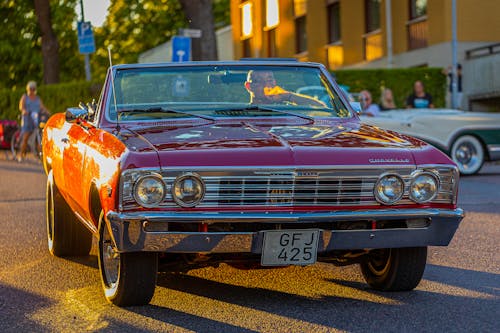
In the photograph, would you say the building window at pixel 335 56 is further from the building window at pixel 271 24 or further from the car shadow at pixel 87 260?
the car shadow at pixel 87 260

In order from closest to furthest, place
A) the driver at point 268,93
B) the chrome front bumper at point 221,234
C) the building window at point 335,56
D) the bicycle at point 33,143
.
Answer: the chrome front bumper at point 221,234, the driver at point 268,93, the bicycle at point 33,143, the building window at point 335,56

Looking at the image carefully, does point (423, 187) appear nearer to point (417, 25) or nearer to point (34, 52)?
point (417, 25)

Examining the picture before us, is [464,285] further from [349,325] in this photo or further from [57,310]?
[57,310]

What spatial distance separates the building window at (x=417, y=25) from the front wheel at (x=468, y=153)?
1465 centimetres

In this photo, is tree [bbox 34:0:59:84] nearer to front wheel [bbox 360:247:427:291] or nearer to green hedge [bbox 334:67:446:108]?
green hedge [bbox 334:67:446:108]

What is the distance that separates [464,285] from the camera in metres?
7.15

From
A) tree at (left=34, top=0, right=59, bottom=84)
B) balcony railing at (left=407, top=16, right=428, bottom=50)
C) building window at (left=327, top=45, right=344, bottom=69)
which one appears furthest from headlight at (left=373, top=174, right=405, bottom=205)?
tree at (left=34, top=0, right=59, bottom=84)

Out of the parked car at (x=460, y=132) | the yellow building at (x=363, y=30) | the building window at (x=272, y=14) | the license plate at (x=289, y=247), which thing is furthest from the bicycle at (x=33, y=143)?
the building window at (x=272, y=14)

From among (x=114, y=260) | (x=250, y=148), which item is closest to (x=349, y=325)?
(x=250, y=148)

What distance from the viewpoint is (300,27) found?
41.7 meters

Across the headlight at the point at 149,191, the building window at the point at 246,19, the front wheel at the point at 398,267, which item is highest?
the building window at the point at 246,19

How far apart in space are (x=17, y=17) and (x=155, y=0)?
6586 mm

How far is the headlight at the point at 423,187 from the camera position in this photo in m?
6.18

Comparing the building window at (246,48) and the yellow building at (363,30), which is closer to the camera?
the yellow building at (363,30)
